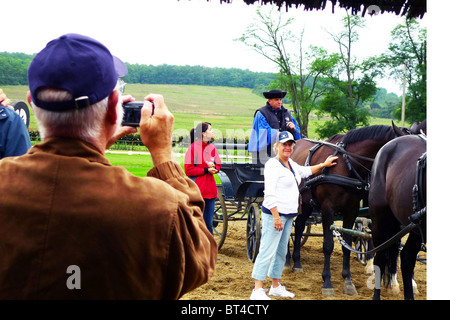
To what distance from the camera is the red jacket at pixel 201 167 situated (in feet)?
22.9

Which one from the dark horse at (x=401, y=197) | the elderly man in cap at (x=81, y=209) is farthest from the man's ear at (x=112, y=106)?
the dark horse at (x=401, y=197)

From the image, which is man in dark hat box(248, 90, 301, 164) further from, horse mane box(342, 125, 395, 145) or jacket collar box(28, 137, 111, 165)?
jacket collar box(28, 137, 111, 165)

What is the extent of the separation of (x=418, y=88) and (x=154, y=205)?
2528 cm

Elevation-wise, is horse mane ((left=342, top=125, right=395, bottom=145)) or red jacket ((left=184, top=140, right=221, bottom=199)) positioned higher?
horse mane ((left=342, top=125, right=395, bottom=145))

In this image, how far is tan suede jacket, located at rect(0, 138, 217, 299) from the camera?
1143 mm

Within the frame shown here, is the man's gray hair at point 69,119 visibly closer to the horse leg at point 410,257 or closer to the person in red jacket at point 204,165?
the horse leg at point 410,257

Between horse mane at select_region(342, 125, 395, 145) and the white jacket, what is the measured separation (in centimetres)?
129

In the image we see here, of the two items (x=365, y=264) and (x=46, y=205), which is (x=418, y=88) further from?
(x=46, y=205)

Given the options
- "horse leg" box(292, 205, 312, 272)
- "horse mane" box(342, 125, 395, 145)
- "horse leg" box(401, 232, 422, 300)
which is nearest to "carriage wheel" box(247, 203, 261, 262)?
"horse leg" box(292, 205, 312, 272)

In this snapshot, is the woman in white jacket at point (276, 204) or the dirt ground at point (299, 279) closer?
the woman in white jacket at point (276, 204)

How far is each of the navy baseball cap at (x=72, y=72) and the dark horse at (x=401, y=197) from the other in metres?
3.09

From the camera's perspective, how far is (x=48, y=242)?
3.75 ft

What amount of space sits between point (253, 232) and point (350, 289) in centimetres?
184
